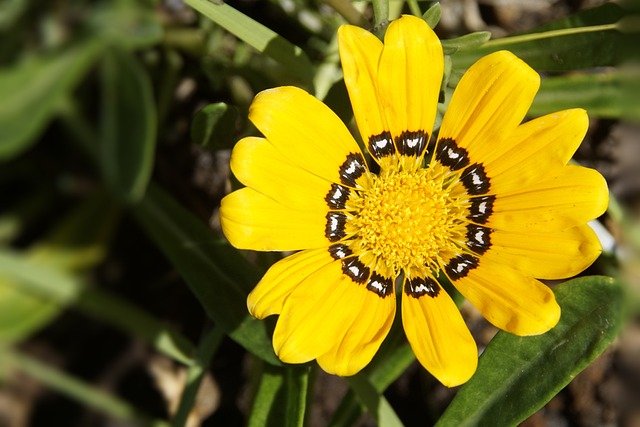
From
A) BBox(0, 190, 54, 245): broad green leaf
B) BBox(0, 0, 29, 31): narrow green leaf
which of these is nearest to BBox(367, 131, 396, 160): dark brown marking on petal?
BBox(0, 0, 29, 31): narrow green leaf

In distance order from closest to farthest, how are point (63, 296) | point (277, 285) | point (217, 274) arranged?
point (277, 285) → point (217, 274) → point (63, 296)

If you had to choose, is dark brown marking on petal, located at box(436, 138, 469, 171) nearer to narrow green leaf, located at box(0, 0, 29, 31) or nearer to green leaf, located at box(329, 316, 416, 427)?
green leaf, located at box(329, 316, 416, 427)

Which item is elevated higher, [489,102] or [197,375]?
[489,102]

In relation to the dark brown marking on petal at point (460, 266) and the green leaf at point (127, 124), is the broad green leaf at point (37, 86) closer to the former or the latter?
the green leaf at point (127, 124)

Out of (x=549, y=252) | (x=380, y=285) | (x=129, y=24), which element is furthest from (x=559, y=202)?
(x=129, y=24)

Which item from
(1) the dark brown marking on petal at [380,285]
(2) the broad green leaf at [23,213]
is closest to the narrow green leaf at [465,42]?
(1) the dark brown marking on petal at [380,285]

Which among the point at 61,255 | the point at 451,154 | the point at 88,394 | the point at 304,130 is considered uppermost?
the point at 304,130

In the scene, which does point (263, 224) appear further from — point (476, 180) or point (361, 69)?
point (476, 180)
